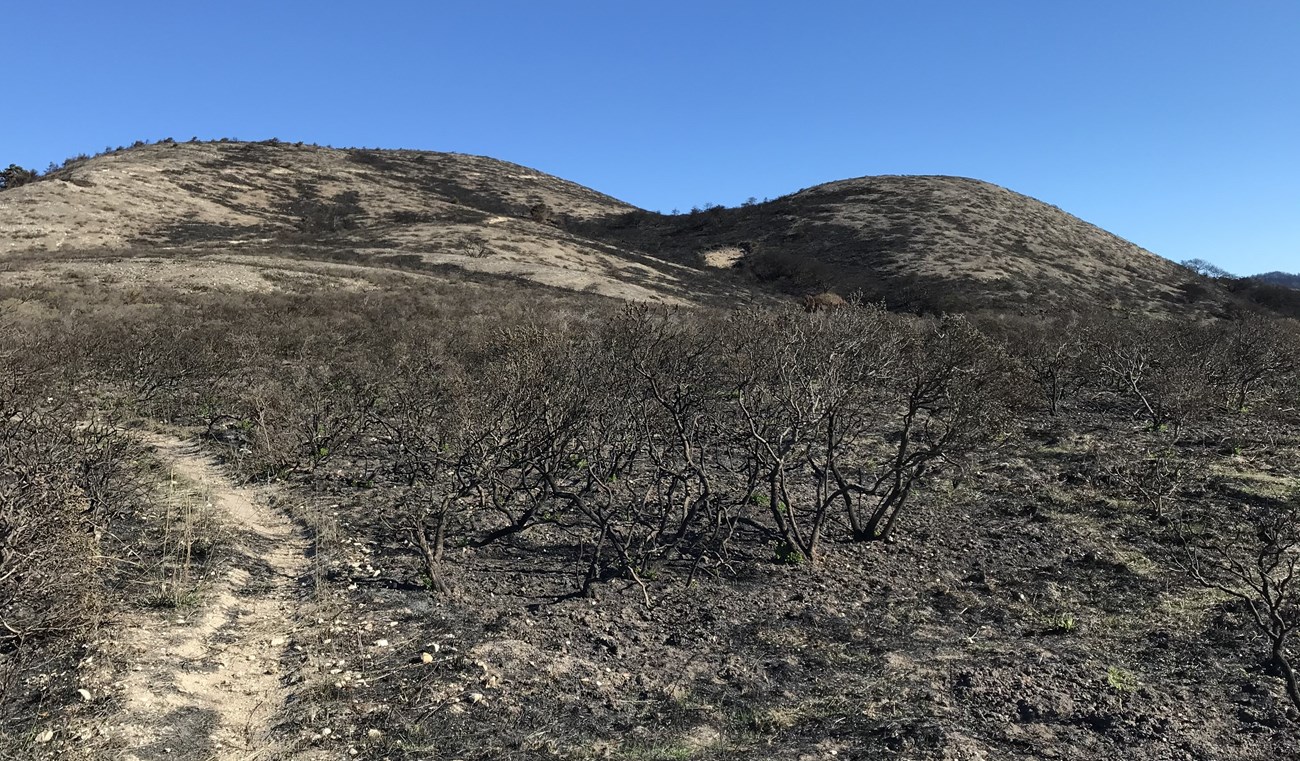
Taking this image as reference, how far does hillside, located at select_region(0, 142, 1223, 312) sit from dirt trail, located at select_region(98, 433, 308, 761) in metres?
23.5

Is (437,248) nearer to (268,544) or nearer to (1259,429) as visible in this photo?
(268,544)

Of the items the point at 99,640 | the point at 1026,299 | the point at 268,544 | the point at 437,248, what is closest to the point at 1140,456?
the point at 268,544

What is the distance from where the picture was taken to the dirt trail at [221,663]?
4527mm

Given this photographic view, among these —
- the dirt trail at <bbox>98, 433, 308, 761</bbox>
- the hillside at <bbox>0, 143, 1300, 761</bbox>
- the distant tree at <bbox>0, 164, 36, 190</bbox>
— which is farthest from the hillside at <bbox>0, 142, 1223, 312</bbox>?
the dirt trail at <bbox>98, 433, 308, 761</bbox>

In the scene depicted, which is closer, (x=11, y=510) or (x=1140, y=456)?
(x=11, y=510)

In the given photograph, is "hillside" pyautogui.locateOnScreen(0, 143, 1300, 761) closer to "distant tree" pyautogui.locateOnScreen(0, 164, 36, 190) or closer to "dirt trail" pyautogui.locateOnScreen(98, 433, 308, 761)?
"dirt trail" pyautogui.locateOnScreen(98, 433, 308, 761)

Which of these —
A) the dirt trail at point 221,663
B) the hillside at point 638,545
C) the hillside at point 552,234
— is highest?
the hillside at point 552,234

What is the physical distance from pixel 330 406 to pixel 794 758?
9.67m

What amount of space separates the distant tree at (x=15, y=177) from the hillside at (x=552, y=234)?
270 cm

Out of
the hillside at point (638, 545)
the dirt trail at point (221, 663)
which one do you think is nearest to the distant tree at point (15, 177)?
the hillside at point (638, 545)

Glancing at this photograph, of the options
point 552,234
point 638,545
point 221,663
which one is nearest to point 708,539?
point 638,545

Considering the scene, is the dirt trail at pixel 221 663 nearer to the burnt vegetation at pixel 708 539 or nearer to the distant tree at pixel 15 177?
the burnt vegetation at pixel 708 539

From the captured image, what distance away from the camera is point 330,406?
37.5ft

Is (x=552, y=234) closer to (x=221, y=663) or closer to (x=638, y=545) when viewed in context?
(x=638, y=545)
